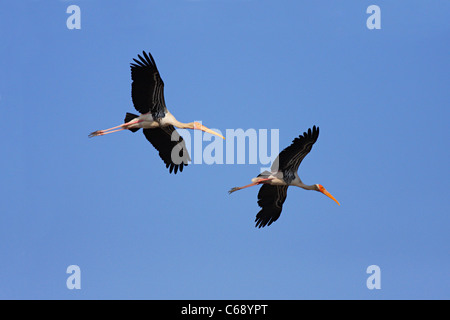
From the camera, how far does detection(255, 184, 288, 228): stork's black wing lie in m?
22.0

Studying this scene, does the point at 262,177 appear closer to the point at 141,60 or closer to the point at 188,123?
the point at 188,123

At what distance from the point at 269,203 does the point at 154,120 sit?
150 inches

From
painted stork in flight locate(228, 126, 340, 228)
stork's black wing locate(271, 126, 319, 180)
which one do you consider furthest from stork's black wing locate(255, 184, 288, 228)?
stork's black wing locate(271, 126, 319, 180)

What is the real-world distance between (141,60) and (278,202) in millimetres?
5292

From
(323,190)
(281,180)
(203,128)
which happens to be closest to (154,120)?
(203,128)

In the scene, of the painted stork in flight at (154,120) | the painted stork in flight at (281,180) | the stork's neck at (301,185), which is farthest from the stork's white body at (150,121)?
the stork's neck at (301,185)

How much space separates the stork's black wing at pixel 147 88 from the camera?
20.3 meters

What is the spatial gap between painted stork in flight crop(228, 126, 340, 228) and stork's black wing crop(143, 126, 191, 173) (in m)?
1.56

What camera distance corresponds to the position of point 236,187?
856 inches

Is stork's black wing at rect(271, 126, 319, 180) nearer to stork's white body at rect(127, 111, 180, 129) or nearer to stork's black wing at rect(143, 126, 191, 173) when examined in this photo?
stork's black wing at rect(143, 126, 191, 173)

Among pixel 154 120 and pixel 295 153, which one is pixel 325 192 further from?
pixel 154 120

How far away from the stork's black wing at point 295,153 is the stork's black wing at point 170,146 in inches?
95.7

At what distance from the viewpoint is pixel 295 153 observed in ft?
67.4
